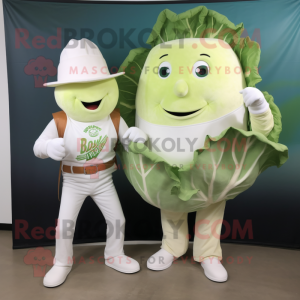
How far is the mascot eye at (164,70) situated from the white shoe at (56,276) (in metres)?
1.42

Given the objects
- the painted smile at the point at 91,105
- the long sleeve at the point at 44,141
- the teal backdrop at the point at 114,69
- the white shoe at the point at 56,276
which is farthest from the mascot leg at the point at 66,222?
the teal backdrop at the point at 114,69

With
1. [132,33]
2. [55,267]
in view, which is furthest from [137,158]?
[132,33]

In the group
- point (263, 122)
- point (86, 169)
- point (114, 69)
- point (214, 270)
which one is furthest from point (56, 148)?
point (214, 270)

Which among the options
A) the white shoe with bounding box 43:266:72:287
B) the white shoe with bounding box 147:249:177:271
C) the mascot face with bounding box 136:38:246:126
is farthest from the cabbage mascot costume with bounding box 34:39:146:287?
the mascot face with bounding box 136:38:246:126

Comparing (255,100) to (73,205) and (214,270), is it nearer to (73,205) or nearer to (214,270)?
(214,270)

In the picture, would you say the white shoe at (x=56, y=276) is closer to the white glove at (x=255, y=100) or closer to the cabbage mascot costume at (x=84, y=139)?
the cabbage mascot costume at (x=84, y=139)

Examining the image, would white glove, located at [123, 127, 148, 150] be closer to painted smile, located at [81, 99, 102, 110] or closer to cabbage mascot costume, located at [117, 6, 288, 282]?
cabbage mascot costume, located at [117, 6, 288, 282]

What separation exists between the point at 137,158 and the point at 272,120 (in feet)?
2.64

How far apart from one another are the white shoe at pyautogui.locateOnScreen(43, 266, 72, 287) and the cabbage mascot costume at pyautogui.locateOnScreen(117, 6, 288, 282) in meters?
0.77

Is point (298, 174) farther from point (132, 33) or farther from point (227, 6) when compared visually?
point (132, 33)

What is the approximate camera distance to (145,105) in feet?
6.52

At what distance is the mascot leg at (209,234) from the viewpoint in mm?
2205

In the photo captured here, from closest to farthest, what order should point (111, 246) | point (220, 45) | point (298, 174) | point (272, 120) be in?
point (272, 120) < point (220, 45) < point (111, 246) < point (298, 174)

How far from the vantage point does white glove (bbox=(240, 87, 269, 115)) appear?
64.7 inches
